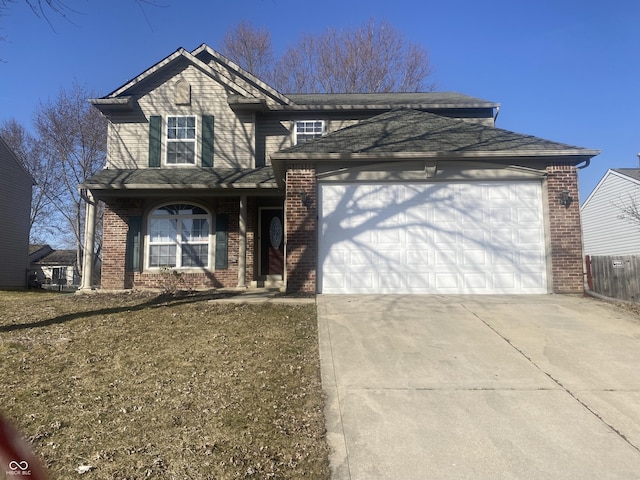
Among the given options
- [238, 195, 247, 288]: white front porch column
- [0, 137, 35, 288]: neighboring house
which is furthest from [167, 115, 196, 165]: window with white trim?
[0, 137, 35, 288]: neighboring house

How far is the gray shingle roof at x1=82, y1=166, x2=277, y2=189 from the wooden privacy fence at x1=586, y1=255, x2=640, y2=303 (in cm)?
869

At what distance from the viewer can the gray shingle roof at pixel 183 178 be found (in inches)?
454

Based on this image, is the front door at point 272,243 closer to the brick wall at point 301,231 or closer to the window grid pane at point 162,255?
the window grid pane at point 162,255

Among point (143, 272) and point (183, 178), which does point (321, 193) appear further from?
point (143, 272)

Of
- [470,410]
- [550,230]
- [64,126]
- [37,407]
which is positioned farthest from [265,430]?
[64,126]

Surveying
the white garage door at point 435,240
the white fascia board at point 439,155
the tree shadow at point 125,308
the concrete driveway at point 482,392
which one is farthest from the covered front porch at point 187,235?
the concrete driveway at point 482,392

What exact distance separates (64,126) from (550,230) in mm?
29193

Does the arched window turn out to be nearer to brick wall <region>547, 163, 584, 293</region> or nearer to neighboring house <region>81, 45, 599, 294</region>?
neighboring house <region>81, 45, 599, 294</region>

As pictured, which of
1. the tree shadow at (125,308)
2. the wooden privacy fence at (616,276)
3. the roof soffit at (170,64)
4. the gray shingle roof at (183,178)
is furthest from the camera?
the roof soffit at (170,64)

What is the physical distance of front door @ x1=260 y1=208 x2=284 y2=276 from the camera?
1279 centimetres

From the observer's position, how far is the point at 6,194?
20266 mm

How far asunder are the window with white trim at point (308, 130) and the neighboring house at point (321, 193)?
0.05 m

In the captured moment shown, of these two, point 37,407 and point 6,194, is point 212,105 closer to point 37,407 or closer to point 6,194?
point 37,407

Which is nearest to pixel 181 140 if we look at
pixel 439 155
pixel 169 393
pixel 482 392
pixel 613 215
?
pixel 439 155
